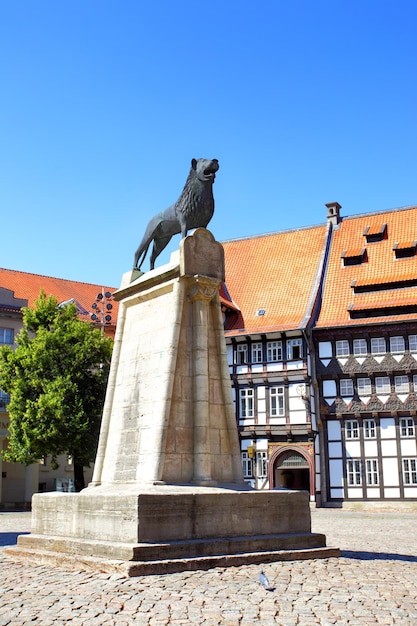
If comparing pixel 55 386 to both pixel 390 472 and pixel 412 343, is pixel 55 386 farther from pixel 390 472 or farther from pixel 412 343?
pixel 412 343

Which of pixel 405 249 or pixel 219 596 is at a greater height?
pixel 405 249

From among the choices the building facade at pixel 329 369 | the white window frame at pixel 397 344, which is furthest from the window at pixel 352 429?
the white window frame at pixel 397 344

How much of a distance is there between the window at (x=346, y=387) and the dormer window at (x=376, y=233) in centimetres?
841

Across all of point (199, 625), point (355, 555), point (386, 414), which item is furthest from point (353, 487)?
point (199, 625)

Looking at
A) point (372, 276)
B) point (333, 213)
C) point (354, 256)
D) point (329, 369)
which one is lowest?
point (329, 369)

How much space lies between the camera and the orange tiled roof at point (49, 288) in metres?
43.1

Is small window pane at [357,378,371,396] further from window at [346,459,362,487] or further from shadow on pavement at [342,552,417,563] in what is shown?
shadow on pavement at [342,552,417,563]

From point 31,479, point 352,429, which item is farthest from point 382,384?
point 31,479

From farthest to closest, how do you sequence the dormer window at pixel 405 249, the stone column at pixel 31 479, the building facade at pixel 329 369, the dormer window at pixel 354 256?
the dormer window at pixel 354 256 → the stone column at pixel 31 479 → the dormer window at pixel 405 249 → the building facade at pixel 329 369

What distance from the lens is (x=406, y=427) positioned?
32656 millimetres

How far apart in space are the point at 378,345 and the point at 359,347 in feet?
3.00

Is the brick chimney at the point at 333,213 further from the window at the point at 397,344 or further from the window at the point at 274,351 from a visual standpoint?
the window at the point at 397,344

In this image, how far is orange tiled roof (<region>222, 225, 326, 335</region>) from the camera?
3656 cm

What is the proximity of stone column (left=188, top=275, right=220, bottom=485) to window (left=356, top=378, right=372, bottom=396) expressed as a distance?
23.8 metres
